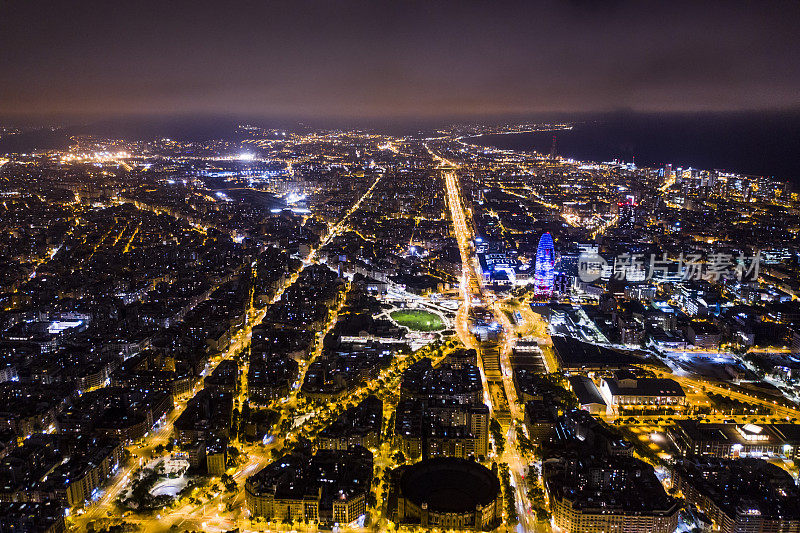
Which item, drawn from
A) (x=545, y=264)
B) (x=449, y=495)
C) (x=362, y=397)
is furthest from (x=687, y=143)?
(x=449, y=495)

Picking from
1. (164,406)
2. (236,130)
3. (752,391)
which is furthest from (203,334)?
(236,130)

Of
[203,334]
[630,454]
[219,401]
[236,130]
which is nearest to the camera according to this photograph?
[630,454]

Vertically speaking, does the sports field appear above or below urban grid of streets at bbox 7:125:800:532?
above

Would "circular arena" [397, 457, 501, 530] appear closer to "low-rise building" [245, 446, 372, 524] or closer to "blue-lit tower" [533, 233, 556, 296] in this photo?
"low-rise building" [245, 446, 372, 524]

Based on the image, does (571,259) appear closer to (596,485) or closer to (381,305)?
(381,305)

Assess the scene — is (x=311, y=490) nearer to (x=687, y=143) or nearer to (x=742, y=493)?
(x=742, y=493)

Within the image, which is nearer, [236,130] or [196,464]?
[196,464]

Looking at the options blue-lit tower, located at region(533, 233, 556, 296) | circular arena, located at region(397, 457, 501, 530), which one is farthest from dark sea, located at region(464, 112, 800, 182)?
circular arena, located at region(397, 457, 501, 530)
